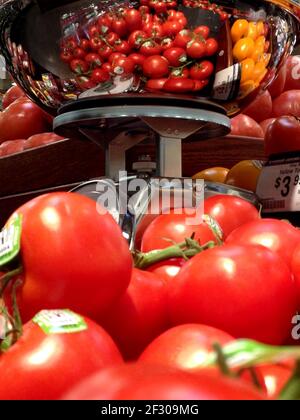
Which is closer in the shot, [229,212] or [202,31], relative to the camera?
[229,212]

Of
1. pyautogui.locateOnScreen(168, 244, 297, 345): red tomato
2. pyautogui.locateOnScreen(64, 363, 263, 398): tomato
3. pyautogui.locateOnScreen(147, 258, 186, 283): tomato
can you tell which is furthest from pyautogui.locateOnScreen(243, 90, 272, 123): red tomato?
pyautogui.locateOnScreen(64, 363, 263, 398): tomato

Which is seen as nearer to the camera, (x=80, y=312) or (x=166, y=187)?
(x=80, y=312)

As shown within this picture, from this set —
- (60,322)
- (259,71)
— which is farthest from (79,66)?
(60,322)

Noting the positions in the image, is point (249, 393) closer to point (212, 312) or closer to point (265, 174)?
point (212, 312)

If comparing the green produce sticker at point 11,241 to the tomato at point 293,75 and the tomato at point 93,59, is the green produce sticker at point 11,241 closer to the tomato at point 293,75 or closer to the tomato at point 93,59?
the tomato at point 93,59

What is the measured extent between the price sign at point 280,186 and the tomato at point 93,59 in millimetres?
379

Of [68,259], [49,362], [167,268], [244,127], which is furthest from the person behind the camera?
[244,127]

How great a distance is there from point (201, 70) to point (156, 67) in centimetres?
8

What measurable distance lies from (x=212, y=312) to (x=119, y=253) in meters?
0.10

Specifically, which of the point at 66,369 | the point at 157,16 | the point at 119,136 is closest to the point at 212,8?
the point at 157,16

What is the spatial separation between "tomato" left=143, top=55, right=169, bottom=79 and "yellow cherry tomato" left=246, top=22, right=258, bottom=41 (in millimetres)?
173

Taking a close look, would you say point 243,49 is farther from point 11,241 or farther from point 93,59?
point 11,241

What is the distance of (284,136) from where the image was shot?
1.36 m

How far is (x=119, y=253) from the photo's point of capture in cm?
56
